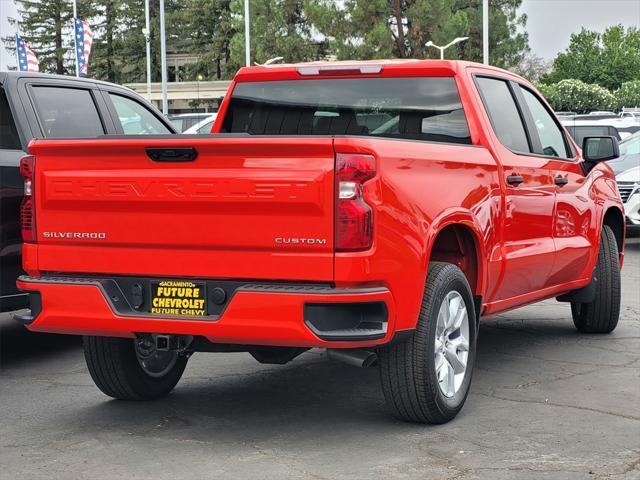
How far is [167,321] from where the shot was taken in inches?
220

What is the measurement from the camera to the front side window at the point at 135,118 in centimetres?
904

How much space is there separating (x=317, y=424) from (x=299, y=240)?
124 cm

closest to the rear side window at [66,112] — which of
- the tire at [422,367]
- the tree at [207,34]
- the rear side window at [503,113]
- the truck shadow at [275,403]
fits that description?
the truck shadow at [275,403]

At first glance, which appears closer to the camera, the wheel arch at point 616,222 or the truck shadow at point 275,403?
the truck shadow at point 275,403

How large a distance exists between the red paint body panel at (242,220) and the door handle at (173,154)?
32 millimetres

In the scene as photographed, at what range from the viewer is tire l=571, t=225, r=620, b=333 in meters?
8.76

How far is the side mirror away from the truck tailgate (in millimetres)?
3496

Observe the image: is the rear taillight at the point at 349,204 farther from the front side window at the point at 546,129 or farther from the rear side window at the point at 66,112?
the rear side window at the point at 66,112

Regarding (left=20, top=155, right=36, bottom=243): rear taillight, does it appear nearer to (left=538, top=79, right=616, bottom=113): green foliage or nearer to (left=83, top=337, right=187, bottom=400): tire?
(left=83, top=337, right=187, bottom=400): tire

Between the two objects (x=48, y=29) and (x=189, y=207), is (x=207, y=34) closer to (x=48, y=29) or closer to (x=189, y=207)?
(x=48, y=29)

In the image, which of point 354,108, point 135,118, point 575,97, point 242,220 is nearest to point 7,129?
point 135,118

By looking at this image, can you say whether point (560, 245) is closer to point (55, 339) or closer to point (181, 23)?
point (55, 339)

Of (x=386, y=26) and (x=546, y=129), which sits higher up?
(x=386, y=26)

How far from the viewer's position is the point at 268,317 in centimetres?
535
